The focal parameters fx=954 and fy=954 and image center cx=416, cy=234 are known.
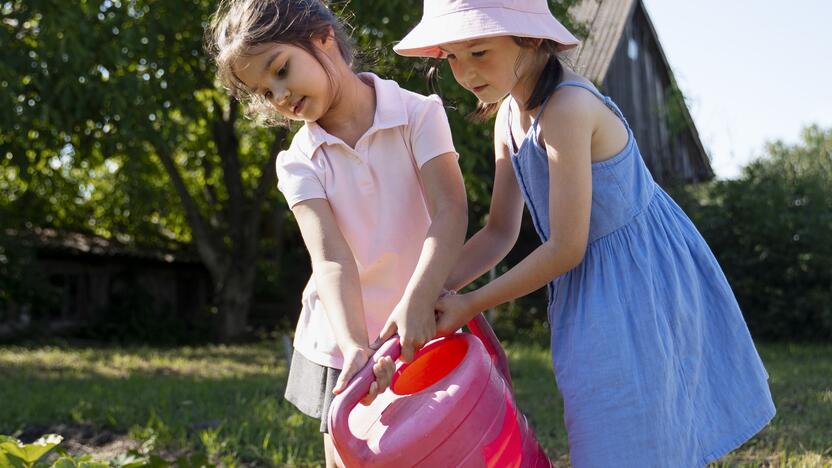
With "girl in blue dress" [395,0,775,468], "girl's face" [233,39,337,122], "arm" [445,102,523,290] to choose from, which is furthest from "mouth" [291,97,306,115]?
"arm" [445,102,523,290]

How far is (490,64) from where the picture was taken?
1.76m

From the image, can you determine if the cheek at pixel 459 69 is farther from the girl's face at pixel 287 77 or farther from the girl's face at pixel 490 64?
the girl's face at pixel 287 77

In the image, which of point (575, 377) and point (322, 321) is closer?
point (575, 377)

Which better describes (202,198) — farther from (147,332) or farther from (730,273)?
(730,273)

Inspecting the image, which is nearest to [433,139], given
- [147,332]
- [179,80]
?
[179,80]

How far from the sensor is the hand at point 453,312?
1.78 meters

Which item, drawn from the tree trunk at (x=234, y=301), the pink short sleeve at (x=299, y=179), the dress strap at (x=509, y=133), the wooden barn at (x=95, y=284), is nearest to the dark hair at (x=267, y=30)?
the pink short sleeve at (x=299, y=179)

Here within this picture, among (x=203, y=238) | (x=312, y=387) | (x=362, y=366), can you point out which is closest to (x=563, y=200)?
(x=362, y=366)

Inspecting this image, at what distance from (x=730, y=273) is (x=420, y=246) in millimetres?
9097

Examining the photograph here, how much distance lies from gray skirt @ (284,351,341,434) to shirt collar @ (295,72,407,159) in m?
0.46

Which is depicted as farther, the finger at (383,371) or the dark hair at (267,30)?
the dark hair at (267,30)

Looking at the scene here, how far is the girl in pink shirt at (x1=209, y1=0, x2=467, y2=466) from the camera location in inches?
75.0

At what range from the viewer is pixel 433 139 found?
199 centimetres

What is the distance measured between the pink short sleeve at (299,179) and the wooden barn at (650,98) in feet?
30.9
